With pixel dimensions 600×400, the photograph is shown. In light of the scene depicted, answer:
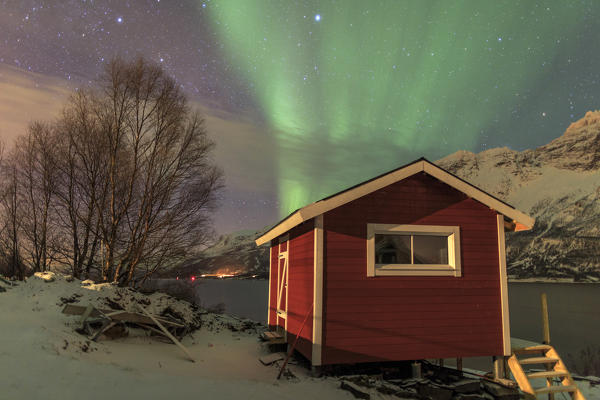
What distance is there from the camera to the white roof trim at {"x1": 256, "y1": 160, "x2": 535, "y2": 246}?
8367mm

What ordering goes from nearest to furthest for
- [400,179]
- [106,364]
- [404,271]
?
[106,364] < [404,271] < [400,179]

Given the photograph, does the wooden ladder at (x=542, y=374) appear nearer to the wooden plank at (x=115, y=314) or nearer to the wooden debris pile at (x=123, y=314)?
the wooden debris pile at (x=123, y=314)

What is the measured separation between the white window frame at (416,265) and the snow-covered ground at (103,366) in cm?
261

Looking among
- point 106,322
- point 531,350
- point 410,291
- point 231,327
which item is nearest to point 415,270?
point 410,291

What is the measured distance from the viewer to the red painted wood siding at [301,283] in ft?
28.6

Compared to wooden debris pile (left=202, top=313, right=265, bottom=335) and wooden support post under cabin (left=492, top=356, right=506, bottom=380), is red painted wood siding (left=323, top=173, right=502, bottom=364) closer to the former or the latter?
wooden support post under cabin (left=492, top=356, right=506, bottom=380)

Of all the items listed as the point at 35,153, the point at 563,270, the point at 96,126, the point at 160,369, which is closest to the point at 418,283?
the point at 160,369

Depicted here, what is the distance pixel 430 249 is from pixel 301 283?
3223 millimetres

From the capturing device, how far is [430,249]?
A: 9.21m

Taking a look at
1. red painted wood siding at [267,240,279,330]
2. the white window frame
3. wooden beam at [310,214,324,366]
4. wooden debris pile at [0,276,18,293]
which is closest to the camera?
wooden beam at [310,214,324,366]

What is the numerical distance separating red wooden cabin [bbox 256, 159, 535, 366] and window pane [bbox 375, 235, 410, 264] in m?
0.02

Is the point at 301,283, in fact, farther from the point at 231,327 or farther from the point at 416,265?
the point at 231,327

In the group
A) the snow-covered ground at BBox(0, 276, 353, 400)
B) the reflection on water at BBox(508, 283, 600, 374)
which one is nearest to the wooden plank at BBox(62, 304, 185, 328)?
the snow-covered ground at BBox(0, 276, 353, 400)

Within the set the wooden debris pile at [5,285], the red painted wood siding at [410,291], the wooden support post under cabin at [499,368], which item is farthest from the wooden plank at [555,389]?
the wooden debris pile at [5,285]
